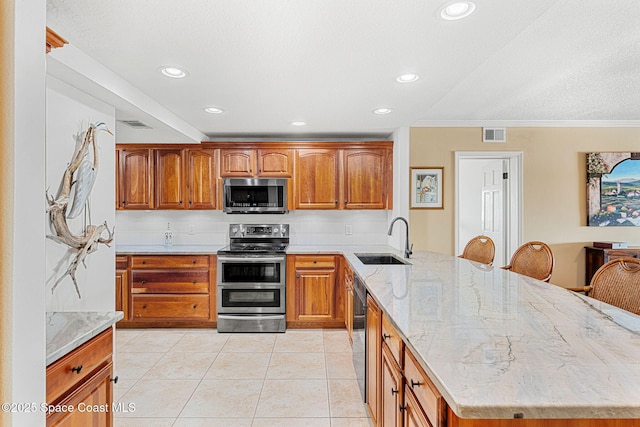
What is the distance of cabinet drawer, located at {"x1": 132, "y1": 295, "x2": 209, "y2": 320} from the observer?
3.92 m

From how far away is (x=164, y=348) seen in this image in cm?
344

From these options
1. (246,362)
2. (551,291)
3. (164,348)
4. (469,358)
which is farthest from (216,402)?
(551,291)

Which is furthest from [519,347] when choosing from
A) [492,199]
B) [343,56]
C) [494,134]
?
[492,199]

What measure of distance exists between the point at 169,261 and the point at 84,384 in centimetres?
275

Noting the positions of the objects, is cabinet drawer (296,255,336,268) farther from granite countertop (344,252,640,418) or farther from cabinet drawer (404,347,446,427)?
cabinet drawer (404,347,446,427)

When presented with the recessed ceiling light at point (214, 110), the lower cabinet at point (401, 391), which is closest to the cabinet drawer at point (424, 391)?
the lower cabinet at point (401, 391)

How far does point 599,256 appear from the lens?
4.10 m

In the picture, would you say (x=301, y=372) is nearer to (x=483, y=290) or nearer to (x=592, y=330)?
(x=483, y=290)

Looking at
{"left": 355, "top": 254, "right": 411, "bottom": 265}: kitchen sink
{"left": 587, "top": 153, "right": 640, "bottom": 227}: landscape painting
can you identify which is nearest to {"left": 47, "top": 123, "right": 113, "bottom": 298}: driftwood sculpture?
{"left": 355, "top": 254, "right": 411, "bottom": 265}: kitchen sink

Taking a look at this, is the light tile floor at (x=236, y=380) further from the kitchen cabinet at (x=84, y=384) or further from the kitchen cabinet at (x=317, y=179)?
the kitchen cabinet at (x=317, y=179)

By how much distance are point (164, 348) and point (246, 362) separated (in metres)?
0.93

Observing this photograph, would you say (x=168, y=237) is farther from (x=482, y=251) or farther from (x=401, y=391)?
(x=401, y=391)

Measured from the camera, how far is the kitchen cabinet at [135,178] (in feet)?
13.8

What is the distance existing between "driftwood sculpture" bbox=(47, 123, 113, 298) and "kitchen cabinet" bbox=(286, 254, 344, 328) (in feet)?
6.53
